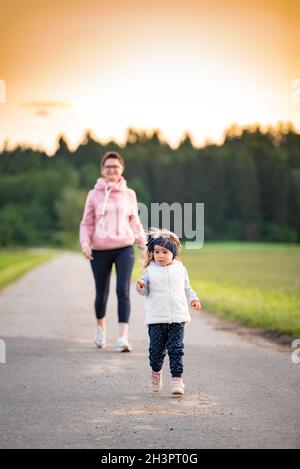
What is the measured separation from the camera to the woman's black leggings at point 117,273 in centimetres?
916

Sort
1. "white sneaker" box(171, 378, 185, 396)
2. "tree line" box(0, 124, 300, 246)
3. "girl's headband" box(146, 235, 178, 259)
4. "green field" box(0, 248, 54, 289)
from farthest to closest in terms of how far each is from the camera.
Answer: "tree line" box(0, 124, 300, 246)
"green field" box(0, 248, 54, 289)
"girl's headband" box(146, 235, 178, 259)
"white sneaker" box(171, 378, 185, 396)

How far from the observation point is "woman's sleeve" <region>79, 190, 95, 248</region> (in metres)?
9.23

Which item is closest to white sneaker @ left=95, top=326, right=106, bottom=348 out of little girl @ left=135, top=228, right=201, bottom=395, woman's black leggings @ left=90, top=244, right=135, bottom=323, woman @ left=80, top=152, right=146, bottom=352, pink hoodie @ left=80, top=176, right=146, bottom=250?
woman @ left=80, top=152, right=146, bottom=352

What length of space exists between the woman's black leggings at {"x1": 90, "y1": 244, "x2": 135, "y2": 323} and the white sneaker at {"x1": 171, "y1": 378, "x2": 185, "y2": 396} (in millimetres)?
2819

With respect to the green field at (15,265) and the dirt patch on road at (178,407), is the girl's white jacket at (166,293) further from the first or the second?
the green field at (15,265)

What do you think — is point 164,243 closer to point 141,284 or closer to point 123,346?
point 141,284

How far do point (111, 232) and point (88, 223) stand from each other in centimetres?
33

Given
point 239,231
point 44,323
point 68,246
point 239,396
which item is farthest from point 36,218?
point 239,396

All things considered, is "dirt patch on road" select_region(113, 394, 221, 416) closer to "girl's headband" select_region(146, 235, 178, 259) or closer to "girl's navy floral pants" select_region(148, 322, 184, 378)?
"girl's navy floral pants" select_region(148, 322, 184, 378)

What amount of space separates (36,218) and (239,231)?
3145cm

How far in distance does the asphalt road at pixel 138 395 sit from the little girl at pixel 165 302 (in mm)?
253

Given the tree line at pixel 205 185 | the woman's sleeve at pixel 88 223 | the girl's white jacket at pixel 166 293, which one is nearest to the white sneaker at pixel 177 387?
the girl's white jacket at pixel 166 293
